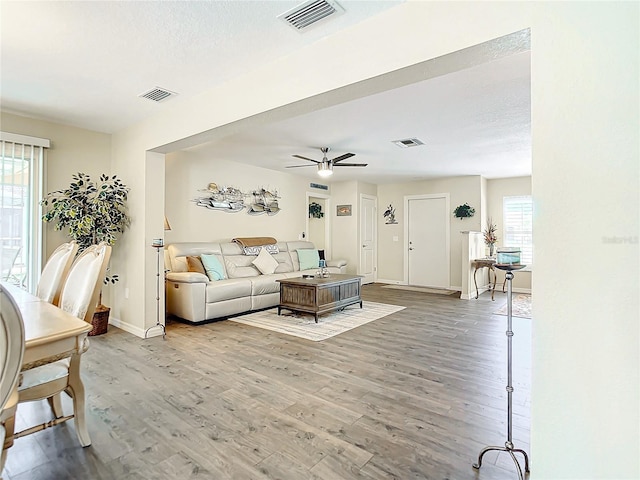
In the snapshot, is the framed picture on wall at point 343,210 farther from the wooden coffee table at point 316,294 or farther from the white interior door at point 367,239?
the wooden coffee table at point 316,294

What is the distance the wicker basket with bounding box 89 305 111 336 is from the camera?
3852 mm

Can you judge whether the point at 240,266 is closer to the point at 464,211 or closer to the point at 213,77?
the point at 213,77

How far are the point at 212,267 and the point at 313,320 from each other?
1.70 metres

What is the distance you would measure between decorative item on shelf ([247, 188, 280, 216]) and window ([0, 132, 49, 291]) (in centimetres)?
323

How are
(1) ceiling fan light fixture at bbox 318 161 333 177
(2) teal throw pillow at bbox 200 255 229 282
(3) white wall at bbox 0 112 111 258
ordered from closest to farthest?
(3) white wall at bbox 0 112 111 258 → (2) teal throw pillow at bbox 200 255 229 282 → (1) ceiling fan light fixture at bbox 318 161 333 177

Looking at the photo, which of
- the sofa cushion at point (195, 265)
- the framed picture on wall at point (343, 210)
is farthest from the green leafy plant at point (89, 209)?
the framed picture on wall at point (343, 210)

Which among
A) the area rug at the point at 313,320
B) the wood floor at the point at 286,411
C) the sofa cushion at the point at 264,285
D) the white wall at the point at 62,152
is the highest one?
the white wall at the point at 62,152

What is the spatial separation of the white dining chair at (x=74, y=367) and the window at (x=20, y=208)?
2070 millimetres

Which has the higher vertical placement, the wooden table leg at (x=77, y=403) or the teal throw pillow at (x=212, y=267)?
the teal throw pillow at (x=212, y=267)

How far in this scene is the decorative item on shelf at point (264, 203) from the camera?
21.2 ft

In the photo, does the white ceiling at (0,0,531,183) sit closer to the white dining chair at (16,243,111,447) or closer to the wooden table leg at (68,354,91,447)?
the white dining chair at (16,243,111,447)

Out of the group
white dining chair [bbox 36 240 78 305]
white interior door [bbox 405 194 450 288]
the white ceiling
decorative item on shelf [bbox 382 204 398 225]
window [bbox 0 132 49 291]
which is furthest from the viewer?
decorative item on shelf [bbox 382 204 398 225]

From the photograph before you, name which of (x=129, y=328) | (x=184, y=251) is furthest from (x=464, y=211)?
(x=129, y=328)

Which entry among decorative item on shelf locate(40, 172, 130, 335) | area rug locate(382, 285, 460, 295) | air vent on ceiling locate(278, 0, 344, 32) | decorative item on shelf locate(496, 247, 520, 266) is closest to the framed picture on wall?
area rug locate(382, 285, 460, 295)
